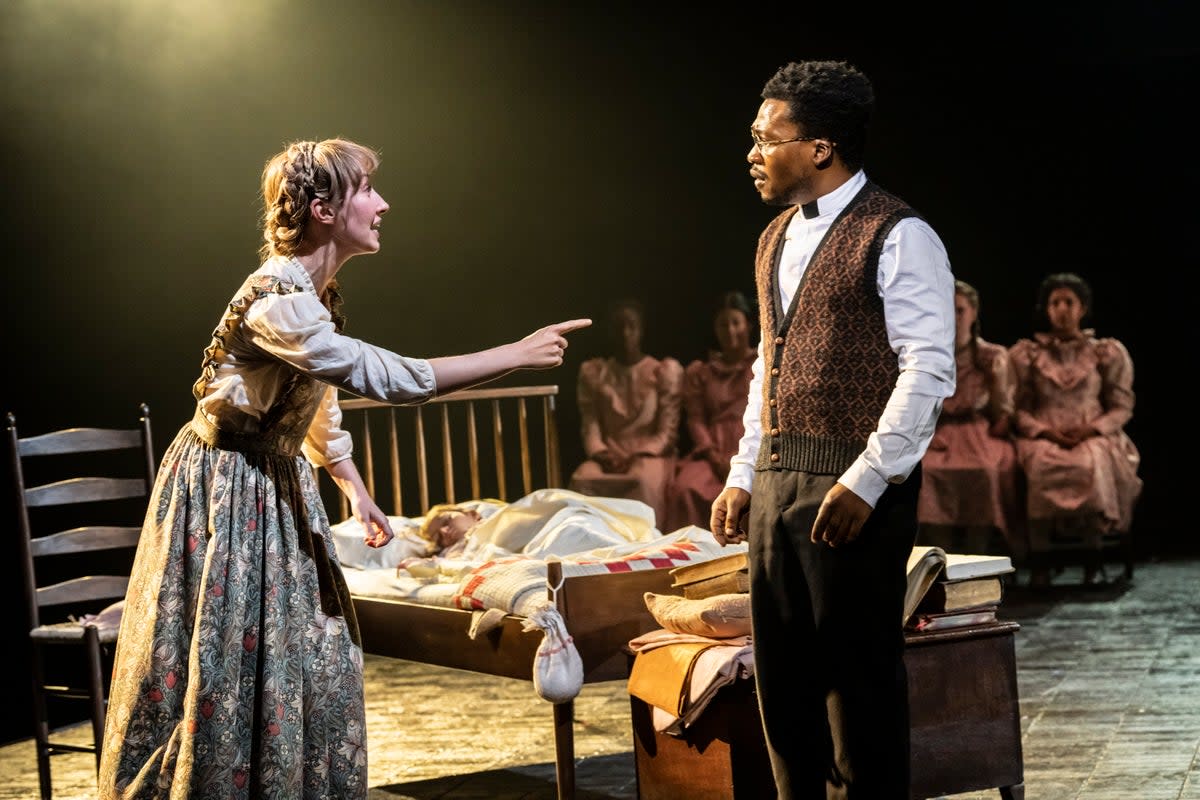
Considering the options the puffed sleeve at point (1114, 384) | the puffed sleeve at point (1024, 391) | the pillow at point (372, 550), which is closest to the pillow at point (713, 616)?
the pillow at point (372, 550)

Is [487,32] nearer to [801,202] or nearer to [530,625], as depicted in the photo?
[530,625]

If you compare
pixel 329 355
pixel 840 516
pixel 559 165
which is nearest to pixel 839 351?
pixel 840 516

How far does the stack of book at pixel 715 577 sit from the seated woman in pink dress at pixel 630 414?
12.1 feet

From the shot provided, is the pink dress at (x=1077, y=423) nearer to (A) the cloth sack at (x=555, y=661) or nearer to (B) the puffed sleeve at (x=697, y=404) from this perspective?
(B) the puffed sleeve at (x=697, y=404)

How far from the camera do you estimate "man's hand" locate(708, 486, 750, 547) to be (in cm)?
232

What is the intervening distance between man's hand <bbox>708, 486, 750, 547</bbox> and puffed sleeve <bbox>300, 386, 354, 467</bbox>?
755 mm

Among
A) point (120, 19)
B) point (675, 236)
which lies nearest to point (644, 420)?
point (675, 236)

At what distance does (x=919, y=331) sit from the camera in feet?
6.75

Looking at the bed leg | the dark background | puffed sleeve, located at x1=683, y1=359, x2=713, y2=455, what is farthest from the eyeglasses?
the dark background

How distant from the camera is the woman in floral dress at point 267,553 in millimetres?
2234

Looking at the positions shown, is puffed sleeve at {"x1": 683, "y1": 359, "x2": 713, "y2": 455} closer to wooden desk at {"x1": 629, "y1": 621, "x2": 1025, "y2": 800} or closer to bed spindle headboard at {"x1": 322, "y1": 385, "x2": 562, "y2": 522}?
bed spindle headboard at {"x1": 322, "y1": 385, "x2": 562, "y2": 522}

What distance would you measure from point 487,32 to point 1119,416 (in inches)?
150

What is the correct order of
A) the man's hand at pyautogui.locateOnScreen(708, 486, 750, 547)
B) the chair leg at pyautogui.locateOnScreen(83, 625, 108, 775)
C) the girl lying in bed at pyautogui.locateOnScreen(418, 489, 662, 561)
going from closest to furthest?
1. the man's hand at pyautogui.locateOnScreen(708, 486, 750, 547)
2. the chair leg at pyautogui.locateOnScreen(83, 625, 108, 775)
3. the girl lying in bed at pyautogui.locateOnScreen(418, 489, 662, 561)

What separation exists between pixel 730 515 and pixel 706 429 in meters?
4.55
